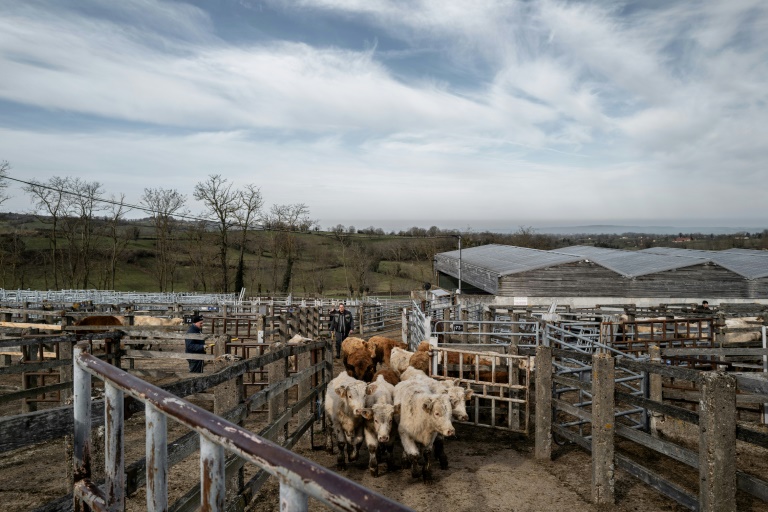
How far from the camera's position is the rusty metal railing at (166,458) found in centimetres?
123

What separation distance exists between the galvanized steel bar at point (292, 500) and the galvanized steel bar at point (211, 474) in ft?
1.24

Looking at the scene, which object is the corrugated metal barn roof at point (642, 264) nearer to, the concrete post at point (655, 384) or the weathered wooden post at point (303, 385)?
the concrete post at point (655, 384)

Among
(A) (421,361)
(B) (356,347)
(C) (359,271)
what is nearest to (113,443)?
Answer: (A) (421,361)

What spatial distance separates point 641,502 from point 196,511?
16.3 ft

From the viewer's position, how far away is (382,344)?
13312mm

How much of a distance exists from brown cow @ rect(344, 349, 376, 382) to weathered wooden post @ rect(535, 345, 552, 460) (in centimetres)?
525

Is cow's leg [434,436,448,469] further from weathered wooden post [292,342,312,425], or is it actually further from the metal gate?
weathered wooden post [292,342,312,425]

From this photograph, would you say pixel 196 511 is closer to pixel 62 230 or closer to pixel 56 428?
pixel 56 428

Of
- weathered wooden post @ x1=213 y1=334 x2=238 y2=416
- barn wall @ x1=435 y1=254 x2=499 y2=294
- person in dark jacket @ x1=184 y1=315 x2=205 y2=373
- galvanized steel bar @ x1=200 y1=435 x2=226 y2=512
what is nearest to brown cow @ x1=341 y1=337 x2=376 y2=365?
person in dark jacket @ x1=184 y1=315 x2=205 y2=373

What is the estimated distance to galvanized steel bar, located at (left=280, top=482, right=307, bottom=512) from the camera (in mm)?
1307

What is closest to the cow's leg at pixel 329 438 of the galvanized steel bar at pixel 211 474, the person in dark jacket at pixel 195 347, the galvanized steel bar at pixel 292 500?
the person in dark jacket at pixel 195 347

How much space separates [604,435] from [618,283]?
3143 cm

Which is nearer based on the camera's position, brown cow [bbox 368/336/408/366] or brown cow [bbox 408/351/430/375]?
brown cow [bbox 408/351/430/375]

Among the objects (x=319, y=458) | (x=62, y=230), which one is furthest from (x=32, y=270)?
(x=319, y=458)
